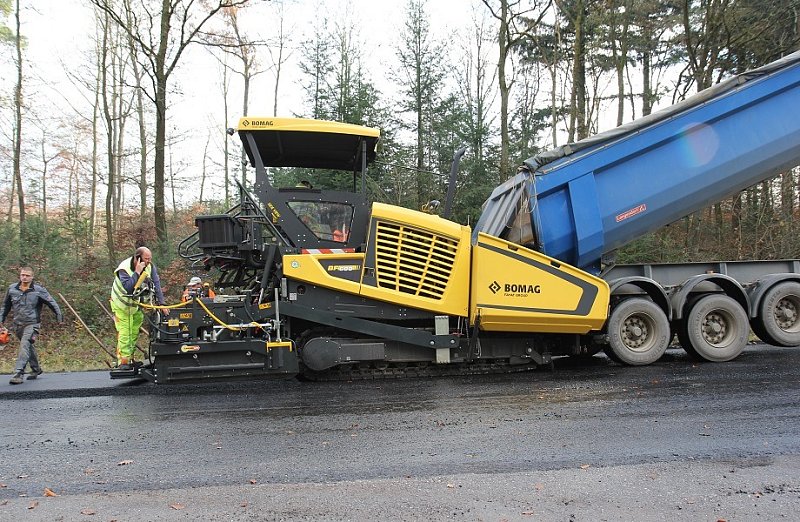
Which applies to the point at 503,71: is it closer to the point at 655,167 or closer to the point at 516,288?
the point at 655,167

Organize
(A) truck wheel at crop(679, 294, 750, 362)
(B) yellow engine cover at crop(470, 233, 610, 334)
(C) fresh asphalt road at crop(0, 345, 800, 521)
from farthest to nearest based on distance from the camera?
(A) truck wheel at crop(679, 294, 750, 362)
(B) yellow engine cover at crop(470, 233, 610, 334)
(C) fresh asphalt road at crop(0, 345, 800, 521)

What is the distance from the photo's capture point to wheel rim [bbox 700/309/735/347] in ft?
24.0

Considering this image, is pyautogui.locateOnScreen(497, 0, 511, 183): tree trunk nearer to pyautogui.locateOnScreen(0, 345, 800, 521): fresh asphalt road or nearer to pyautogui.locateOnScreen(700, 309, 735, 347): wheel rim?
pyautogui.locateOnScreen(700, 309, 735, 347): wheel rim

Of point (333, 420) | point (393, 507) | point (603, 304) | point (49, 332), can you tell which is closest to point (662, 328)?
point (603, 304)

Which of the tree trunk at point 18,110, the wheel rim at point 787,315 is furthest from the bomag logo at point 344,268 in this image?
the tree trunk at point 18,110

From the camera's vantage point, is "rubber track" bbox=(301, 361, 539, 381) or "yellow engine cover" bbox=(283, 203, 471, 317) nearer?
"yellow engine cover" bbox=(283, 203, 471, 317)

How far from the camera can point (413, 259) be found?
630cm

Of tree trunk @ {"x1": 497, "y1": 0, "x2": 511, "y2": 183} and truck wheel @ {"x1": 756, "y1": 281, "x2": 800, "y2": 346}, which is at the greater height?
tree trunk @ {"x1": 497, "y1": 0, "x2": 511, "y2": 183}

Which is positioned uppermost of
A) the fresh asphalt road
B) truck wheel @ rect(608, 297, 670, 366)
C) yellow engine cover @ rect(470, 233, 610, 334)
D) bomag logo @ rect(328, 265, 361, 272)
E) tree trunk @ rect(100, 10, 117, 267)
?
tree trunk @ rect(100, 10, 117, 267)

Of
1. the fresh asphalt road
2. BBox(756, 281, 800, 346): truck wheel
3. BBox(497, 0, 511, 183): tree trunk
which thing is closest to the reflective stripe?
the fresh asphalt road

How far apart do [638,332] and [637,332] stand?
0.01 meters

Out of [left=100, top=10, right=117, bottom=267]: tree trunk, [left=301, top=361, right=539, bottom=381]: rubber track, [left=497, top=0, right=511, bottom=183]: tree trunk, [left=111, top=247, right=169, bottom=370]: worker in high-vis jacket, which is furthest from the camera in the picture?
[left=100, top=10, right=117, bottom=267]: tree trunk

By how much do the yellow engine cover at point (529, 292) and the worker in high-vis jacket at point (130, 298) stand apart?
383 centimetres

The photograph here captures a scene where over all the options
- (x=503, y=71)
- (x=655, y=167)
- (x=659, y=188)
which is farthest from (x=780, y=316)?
(x=503, y=71)
